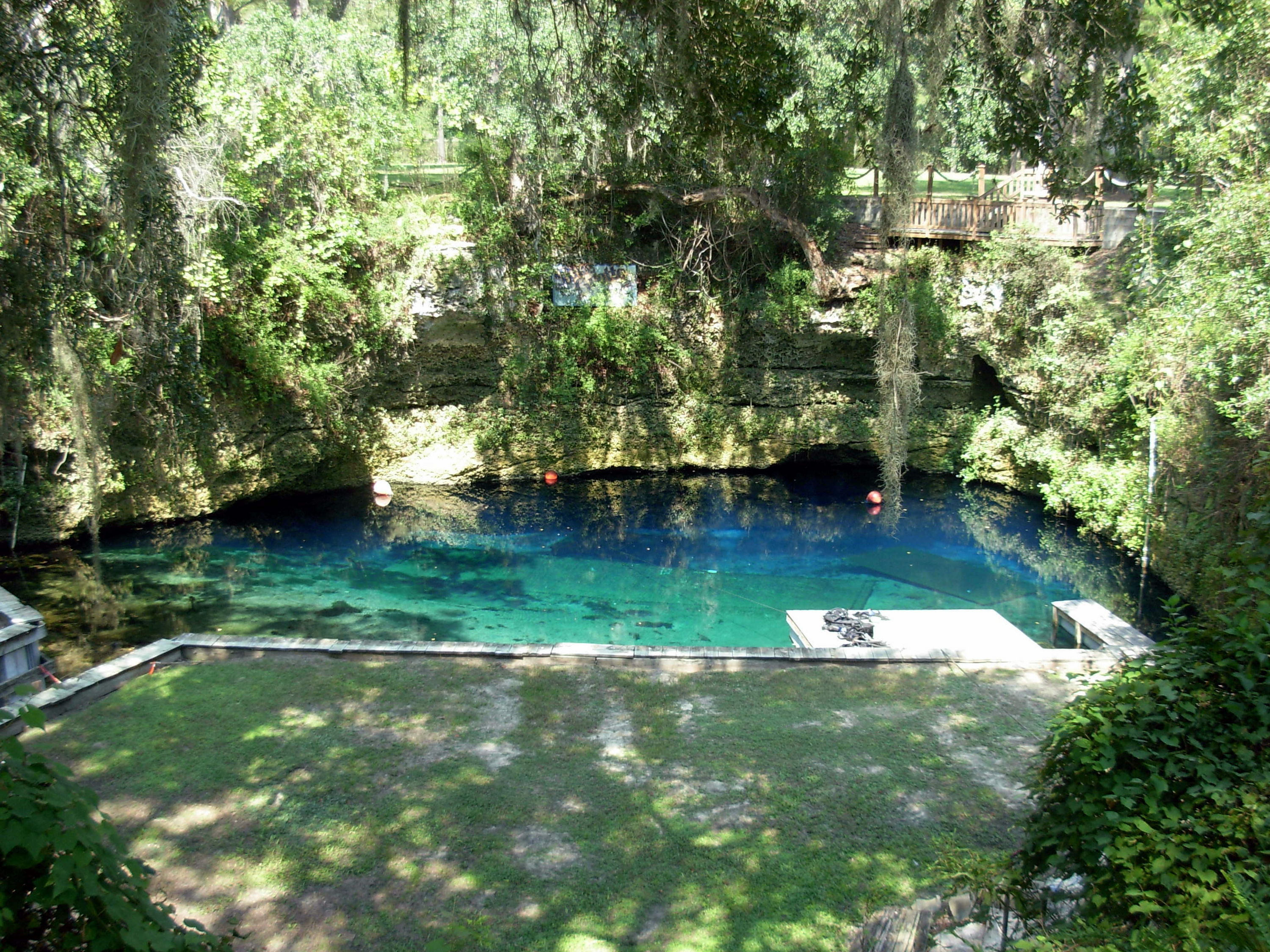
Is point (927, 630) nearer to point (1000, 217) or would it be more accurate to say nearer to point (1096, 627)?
point (1096, 627)

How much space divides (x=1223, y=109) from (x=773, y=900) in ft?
32.6

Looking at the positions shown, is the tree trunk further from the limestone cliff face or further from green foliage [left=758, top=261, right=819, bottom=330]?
green foliage [left=758, top=261, right=819, bottom=330]

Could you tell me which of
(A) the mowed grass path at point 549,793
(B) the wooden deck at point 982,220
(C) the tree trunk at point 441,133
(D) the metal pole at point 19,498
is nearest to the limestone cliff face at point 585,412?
(B) the wooden deck at point 982,220

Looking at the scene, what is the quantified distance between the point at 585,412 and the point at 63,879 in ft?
46.3

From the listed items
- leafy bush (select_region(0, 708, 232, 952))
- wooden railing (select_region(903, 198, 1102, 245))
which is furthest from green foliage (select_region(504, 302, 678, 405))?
leafy bush (select_region(0, 708, 232, 952))

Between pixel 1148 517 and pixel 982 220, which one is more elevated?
pixel 982 220

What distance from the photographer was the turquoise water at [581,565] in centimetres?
1093

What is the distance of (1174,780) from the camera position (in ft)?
8.47

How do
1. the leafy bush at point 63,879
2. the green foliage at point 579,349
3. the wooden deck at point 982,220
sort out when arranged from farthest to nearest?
the green foliage at point 579,349 → the wooden deck at point 982,220 → the leafy bush at point 63,879

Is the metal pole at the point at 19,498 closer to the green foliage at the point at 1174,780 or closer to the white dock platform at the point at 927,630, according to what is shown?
the white dock platform at the point at 927,630

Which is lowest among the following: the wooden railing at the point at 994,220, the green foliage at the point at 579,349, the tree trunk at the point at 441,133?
the green foliage at the point at 579,349

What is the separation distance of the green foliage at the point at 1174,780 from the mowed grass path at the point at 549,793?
160 cm

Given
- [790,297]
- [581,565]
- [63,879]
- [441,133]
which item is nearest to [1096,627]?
[63,879]

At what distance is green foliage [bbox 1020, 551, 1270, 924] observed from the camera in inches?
Answer: 90.7
